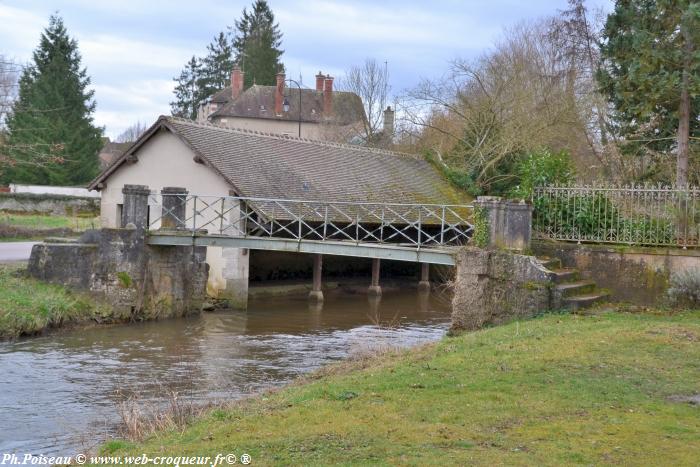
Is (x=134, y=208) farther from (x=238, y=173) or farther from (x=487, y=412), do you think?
(x=487, y=412)

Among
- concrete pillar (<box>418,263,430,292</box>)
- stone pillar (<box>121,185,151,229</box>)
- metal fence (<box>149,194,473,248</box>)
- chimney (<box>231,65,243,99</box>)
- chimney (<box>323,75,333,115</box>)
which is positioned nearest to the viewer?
stone pillar (<box>121,185,151,229</box>)

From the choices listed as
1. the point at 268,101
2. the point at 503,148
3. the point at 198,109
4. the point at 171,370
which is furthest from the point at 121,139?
the point at 171,370

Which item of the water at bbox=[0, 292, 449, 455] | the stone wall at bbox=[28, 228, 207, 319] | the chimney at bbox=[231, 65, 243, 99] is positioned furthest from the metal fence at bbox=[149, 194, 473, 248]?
the chimney at bbox=[231, 65, 243, 99]

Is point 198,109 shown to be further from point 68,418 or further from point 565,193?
point 68,418

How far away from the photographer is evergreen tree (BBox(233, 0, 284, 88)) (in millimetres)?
57750

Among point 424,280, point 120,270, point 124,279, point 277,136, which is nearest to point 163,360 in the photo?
point 124,279

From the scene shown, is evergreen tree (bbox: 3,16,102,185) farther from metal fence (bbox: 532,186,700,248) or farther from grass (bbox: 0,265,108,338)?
metal fence (bbox: 532,186,700,248)

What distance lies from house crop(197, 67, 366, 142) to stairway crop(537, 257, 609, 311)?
117ft

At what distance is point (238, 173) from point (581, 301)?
11906 millimetres

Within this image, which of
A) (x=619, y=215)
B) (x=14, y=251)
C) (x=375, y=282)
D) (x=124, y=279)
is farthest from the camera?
(x=375, y=282)

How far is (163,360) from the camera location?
47.9ft

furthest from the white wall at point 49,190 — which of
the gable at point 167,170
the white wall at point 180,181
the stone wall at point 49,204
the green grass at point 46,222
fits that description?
the gable at point 167,170

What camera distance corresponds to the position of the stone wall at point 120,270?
19.0 metres

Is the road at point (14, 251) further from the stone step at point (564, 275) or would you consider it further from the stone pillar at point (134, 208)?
the stone step at point (564, 275)
